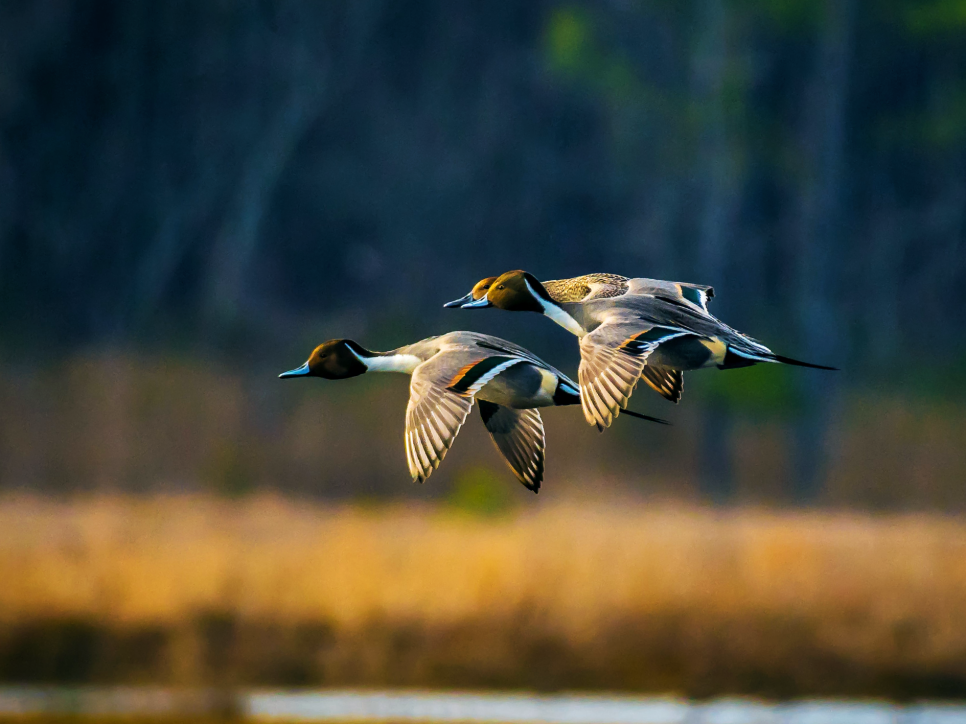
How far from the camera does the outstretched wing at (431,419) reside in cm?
136

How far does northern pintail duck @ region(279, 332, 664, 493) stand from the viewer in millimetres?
1418

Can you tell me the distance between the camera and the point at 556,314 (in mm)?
1660

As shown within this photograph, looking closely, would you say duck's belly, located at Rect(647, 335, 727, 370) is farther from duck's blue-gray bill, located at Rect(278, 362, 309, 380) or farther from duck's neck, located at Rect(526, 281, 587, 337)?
duck's blue-gray bill, located at Rect(278, 362, 309, 380)

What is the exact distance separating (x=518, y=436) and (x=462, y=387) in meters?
0.32

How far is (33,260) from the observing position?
16.7m

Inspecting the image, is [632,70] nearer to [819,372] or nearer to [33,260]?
[819,372]

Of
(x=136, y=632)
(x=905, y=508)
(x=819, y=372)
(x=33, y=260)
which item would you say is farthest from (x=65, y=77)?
(x=905, y=508)

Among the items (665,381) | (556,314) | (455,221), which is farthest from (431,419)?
(455,221)

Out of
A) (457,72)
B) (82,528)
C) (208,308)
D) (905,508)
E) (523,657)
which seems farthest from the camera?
(457,72)

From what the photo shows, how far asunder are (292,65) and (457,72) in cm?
214

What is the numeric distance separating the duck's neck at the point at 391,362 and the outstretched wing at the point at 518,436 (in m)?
0.14

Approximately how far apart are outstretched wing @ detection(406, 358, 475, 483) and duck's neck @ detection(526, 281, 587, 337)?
0.48ft

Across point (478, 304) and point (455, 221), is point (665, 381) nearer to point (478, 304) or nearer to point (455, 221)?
point (478, 304)

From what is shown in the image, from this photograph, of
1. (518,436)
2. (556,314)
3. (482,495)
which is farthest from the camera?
(482,495)
